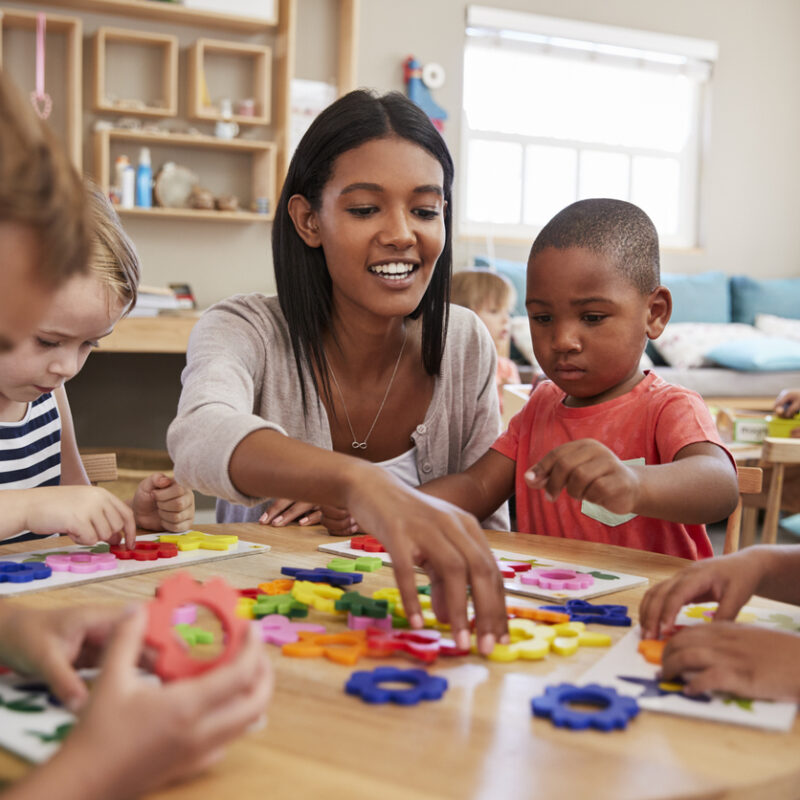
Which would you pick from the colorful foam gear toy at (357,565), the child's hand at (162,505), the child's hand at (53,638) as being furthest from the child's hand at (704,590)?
the child's hand at (162,505)

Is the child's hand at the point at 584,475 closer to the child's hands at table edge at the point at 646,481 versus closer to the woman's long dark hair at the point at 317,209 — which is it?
the child's hands at table edge at the point at 646,481

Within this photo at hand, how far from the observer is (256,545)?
1.21 meters

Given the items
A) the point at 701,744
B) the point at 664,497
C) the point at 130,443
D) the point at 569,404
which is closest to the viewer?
the point at 701,744

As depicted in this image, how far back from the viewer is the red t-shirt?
141cm

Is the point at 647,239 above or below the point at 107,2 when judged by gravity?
below

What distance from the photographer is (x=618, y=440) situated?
4.91 ft

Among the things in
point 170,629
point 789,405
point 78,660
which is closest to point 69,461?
point 78,660

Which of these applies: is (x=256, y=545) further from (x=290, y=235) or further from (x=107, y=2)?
(x=107, y=2)

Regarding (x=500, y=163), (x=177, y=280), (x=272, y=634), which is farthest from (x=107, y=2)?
(x=272, y=634)

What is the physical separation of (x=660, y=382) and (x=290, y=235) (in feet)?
2.20

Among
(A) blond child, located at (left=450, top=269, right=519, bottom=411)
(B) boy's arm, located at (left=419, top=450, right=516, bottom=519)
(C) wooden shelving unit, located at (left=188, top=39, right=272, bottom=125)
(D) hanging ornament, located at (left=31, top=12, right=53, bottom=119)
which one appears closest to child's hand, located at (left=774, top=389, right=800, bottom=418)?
(A) blond child, located at (left=450, top=269, right=519, bottom=411)

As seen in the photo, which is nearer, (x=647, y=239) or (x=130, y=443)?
(x=647, y=239)

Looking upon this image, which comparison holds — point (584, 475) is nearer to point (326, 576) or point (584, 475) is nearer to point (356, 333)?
point (326, 576)

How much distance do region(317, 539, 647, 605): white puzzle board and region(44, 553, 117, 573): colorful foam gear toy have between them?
0.90ft
